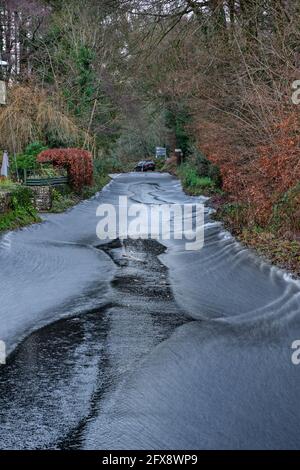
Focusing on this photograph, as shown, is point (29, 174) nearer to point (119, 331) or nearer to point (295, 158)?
point (295, 158)

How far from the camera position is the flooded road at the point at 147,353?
4.62 metres

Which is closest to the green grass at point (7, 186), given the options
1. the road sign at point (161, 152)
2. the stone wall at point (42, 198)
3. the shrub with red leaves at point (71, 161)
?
the stone wall at point (42, 198)

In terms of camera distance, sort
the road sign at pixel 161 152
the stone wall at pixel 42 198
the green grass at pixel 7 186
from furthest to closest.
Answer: the road sign at pixel 161 152 < the stone wall at pixel 42 198 < the green grass at pixel 7 186

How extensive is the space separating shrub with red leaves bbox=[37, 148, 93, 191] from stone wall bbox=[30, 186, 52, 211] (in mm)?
3112

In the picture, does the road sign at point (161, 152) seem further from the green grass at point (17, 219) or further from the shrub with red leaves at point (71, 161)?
the green grass at point (17, 219)

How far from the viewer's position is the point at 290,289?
874cm

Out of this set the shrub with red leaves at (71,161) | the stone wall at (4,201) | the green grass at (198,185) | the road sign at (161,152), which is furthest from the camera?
the road sign at (161,152)

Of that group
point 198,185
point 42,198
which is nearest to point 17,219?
point 42,198

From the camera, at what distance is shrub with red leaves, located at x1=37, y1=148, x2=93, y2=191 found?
21.7m

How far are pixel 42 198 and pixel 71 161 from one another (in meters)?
3.80

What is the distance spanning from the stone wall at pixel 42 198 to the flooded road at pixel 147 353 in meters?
7.01

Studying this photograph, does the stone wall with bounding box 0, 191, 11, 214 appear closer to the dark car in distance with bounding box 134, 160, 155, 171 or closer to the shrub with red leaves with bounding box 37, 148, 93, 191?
the shrub with red leaves with bounding box 37, 148, 93, 191

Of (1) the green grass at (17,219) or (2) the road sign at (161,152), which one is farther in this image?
(2) the road sign at (161,152)
